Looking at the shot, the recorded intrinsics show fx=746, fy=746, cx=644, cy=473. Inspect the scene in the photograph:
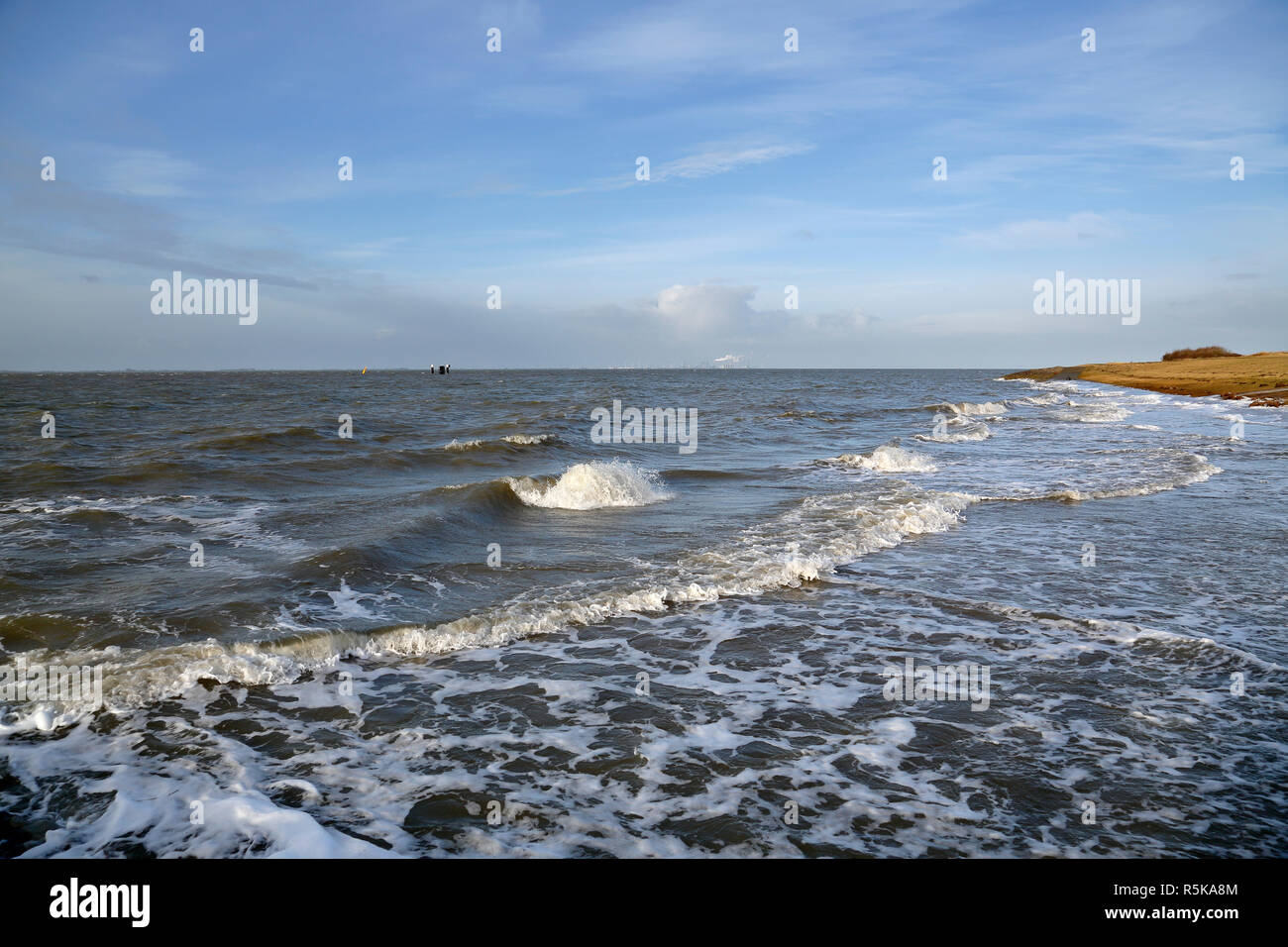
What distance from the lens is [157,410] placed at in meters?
39.6

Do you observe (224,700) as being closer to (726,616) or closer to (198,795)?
(198,795)

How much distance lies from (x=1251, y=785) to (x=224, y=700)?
7239mm

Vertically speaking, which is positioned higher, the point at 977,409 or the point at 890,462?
the point at 977,409

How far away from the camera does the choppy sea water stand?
4277mm

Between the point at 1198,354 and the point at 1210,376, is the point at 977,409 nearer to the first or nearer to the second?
the point at 1210,376

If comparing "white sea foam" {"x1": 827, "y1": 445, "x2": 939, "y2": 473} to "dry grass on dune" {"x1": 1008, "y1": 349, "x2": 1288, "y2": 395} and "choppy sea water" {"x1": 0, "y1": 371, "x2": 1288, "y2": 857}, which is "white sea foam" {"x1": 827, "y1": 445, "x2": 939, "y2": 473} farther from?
"dry grass on dune" {"x1": 1008, "y1": 349, "x2": 1288, "y2": 395}

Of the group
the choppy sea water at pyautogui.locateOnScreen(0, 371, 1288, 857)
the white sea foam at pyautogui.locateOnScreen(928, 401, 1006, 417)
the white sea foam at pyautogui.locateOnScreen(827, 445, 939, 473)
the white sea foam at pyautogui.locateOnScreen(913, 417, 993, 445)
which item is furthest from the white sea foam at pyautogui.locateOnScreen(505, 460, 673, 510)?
the white sea foam at pyautogui.locateOnScreen(928, 401, 1006, 417)

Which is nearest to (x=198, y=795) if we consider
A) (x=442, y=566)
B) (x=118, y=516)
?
(x=442, y=566)

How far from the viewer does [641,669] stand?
22.3 feet

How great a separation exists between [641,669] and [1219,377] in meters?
68.1

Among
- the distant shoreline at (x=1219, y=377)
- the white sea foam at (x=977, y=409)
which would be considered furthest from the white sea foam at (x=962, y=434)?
the distant shoreline at (x=1219, y=377)

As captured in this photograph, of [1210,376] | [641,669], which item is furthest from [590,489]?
[1210,376]

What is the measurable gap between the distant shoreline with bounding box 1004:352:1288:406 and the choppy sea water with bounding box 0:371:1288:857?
40.0 metres
